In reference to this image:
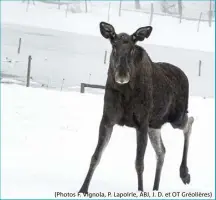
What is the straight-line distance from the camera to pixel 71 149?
40.9 ft

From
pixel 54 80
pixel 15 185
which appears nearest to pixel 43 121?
pixel 15 185

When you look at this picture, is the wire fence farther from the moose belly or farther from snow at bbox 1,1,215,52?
the moose belly

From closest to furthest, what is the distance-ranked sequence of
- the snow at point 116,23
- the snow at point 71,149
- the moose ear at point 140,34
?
the moose ear at point 140,34 < the snow at point 71,149 < the snow at point 116,23

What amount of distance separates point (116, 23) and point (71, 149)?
54279 millimetres

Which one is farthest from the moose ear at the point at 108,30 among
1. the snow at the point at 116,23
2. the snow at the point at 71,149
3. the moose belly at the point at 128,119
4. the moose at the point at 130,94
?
the snow at the point at 116,23

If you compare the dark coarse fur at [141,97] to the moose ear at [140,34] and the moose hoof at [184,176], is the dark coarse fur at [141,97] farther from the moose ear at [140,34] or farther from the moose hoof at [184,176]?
the moose hoof at [184,176]

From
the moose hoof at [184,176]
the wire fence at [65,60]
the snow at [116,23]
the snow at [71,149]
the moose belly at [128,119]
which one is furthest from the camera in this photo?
the snow at [116,23]

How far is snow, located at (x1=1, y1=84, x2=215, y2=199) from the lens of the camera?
859cm

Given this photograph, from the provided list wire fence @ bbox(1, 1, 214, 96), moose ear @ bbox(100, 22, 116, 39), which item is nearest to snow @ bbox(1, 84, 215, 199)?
moose ear @ bbox(100, 22, 116, 39)

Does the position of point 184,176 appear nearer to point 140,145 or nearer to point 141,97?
point 140,145

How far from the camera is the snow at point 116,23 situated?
61.2 m

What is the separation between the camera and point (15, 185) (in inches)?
312

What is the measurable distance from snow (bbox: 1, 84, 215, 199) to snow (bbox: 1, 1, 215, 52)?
41.5m

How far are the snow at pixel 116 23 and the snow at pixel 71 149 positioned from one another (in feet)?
136
